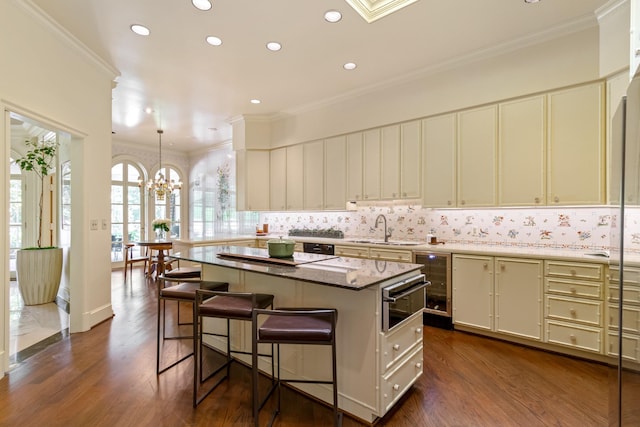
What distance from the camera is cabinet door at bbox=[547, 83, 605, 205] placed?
278cm

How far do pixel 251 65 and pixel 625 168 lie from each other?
357cm

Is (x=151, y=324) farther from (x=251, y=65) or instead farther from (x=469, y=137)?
(x=469, y=137)

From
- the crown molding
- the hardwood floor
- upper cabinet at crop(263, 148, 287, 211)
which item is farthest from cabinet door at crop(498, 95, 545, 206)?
the crown molding

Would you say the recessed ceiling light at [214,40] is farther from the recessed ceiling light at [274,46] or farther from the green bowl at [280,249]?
the green bowl at [280,249]

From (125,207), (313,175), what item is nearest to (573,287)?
(313,175)

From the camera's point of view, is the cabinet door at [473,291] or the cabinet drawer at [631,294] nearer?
the cabinet drawer at [631,294]

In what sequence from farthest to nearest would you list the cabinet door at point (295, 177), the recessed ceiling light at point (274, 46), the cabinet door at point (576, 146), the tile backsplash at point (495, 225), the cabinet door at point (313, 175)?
the cabinet door at point (295, 177)
the cabinet door at point (313, 175)
the recessed ceiling light at point (274, 46)
the tile backsplash at point (495, 225)
the cabinet door at point (576, 146)

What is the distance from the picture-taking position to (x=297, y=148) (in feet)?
17.2

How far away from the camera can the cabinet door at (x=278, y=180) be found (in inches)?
214

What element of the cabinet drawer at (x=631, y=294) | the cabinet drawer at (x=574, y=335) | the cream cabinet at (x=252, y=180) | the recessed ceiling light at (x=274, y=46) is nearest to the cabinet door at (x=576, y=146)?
the cabinet drawer at (x=574, y=335)

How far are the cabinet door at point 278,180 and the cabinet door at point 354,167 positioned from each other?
4.47 feet

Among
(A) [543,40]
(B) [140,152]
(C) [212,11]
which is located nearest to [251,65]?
(C) [212,11]

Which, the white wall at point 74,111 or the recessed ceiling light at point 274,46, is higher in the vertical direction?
the recessed ceiling light at point 274,46

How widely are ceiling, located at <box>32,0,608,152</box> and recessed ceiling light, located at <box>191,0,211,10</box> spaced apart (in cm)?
5
